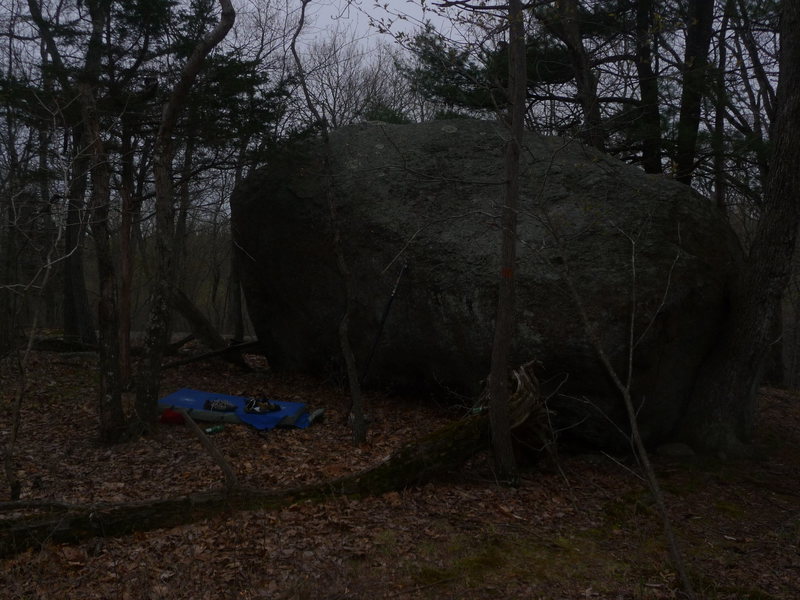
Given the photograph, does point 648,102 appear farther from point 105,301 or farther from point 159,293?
point 105,301

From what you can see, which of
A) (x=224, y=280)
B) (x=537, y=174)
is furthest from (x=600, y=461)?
(x=224, y=280)

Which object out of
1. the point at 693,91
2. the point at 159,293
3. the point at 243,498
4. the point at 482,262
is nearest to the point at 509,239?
the point at 482,262

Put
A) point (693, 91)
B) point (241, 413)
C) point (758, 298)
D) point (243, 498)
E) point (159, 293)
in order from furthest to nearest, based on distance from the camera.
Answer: point (693, 91) → point (241, 413) → point (159, 293) → point (758, 298) → point (243, 498)

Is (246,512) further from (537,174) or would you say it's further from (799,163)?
(799,163)

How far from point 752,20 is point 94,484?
11229 millimetres

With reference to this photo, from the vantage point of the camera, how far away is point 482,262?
7.71m

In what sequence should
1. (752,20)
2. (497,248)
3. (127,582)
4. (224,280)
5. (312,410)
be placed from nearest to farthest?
(127,582) → (497,248) → (312,410) → (752,20) → (224,280)

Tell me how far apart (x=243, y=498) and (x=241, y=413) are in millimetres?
2755

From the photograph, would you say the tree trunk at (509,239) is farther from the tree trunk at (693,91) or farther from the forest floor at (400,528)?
the tree trunk at (693,91)

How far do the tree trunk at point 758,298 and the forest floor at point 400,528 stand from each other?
1.51 feet

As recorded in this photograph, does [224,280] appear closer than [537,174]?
No

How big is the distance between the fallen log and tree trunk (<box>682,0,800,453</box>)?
227 centimetres

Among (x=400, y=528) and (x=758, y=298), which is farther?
(x=758, y=298)

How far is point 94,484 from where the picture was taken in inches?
251
